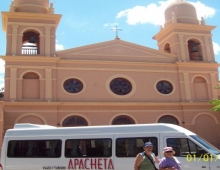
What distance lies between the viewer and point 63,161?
1015 cm

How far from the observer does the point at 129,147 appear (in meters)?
9.89

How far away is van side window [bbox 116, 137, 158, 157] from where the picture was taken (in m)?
9.77

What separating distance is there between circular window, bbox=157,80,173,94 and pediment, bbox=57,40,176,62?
1.87m

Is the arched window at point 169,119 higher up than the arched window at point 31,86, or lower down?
lower down

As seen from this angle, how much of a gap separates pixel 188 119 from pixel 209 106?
2.10 m

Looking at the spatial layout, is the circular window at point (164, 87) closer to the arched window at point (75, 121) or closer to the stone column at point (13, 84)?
the arched window at point (75, 121)

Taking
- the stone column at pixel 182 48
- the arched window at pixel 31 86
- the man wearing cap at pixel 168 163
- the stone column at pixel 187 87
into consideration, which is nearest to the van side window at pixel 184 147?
the man wearing cap at pixel 168 163

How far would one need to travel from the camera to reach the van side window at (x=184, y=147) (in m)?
9.30

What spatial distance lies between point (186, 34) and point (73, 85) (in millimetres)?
10365

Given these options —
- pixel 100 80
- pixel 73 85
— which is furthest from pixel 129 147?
pixel 100 80

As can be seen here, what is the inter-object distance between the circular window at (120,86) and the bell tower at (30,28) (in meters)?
5.01

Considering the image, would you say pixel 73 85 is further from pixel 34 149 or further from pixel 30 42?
pixel 34 149
